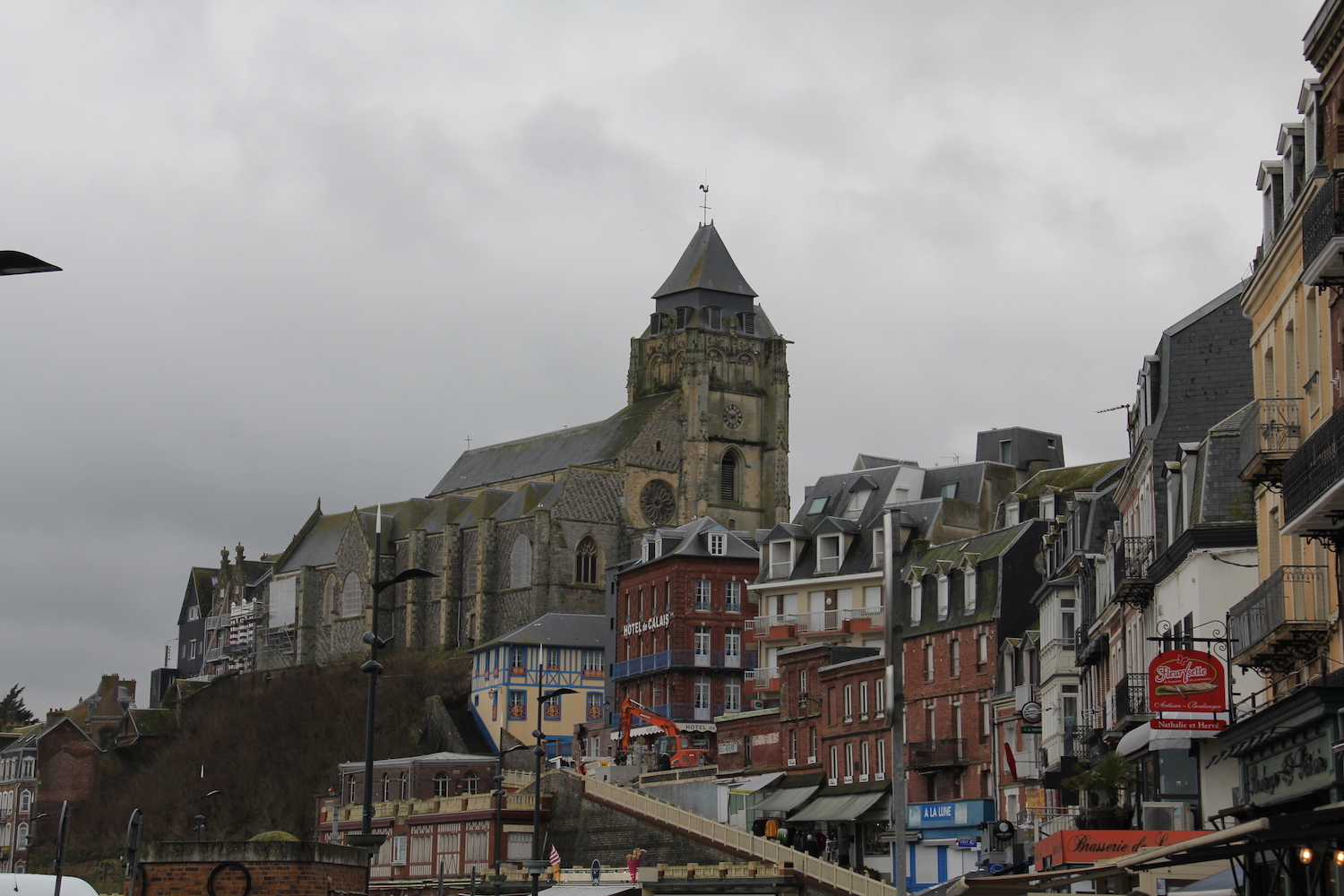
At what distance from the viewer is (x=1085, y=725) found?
150 feet

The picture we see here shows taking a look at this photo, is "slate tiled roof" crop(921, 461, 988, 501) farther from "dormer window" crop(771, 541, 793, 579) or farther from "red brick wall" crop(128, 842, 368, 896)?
"red brick wall" crop(128, 842, 368, 896)

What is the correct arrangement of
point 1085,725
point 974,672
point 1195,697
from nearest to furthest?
1. point 1195,697
2. point 1085,725
3. point 974,672

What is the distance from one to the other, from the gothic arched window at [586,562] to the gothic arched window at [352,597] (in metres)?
21.2

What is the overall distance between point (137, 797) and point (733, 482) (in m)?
39.0

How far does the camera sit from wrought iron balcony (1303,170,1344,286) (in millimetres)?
21469

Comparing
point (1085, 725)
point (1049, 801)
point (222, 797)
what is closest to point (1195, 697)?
point (1085, 725)

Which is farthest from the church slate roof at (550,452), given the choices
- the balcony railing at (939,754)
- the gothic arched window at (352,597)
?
the balcony railing at (939,754)

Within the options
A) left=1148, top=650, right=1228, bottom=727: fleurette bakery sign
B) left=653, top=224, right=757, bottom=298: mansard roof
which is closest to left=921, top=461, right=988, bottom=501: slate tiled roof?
left=653, top=224, right=757, bottom=298: mansard roof

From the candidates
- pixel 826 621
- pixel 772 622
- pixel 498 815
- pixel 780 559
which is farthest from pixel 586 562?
pixel 498 815

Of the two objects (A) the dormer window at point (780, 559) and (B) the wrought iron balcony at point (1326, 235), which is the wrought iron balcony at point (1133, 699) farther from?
(A) the dormer window at point (780, 559)

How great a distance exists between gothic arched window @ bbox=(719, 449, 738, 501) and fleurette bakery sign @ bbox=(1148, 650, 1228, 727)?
98226 millimetres

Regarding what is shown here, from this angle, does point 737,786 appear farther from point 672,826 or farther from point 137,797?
point 137,797

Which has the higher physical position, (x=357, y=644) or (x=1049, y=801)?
(x=357, y=644)

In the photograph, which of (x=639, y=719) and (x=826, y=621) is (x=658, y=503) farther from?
(x=826, y=621)
